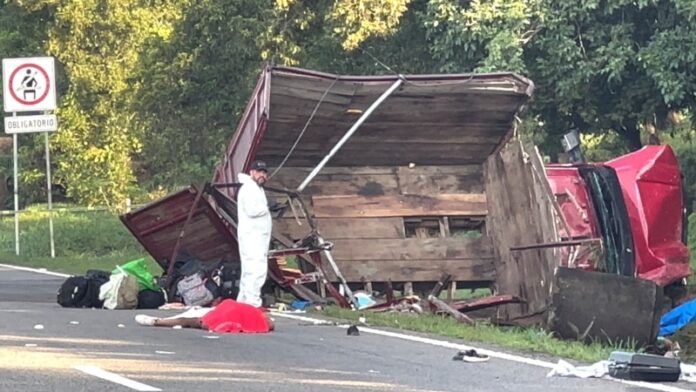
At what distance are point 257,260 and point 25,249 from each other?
13.1 metres

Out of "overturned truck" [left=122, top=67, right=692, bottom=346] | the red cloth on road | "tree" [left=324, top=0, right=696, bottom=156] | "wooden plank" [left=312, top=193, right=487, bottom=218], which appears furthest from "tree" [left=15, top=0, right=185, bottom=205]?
the red cloth on road

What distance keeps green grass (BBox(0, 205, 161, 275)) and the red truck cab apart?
727 centimetres

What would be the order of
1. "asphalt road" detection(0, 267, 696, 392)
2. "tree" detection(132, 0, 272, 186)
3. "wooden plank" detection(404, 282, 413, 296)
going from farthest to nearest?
"tree" detection(132, 0, 272, 186), "wooden plank" detection(404, 282, 413, 296), "asphalt road" detection(0, 267, 696, 392)

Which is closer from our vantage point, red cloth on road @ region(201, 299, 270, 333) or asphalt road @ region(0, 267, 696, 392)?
asphalt road @ region(0, 267, 696, 392)

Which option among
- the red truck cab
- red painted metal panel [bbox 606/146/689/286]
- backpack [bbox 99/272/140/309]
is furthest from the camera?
red painted metal panel [bbox 606/146/689/286]

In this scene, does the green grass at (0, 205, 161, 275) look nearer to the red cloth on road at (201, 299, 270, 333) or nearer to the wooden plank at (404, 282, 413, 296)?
the wooden plank at (404, 282, 413, 296)

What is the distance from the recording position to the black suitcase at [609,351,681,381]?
9008mm

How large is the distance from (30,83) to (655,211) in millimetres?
11693

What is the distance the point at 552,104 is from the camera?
22.5m

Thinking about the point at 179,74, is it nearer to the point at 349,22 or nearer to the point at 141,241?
the point at 349,22

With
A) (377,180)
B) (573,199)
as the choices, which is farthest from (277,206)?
(573,199)

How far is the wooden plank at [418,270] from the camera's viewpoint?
16094 mm

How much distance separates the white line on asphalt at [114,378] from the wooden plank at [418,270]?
7.30 metres

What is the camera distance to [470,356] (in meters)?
9.97
